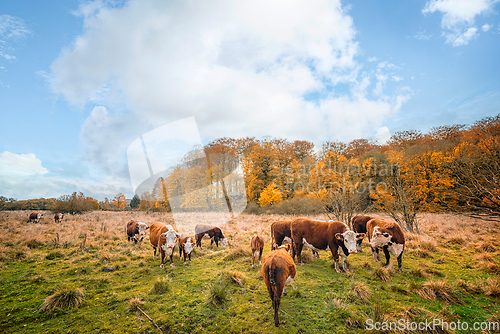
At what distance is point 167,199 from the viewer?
108 ft

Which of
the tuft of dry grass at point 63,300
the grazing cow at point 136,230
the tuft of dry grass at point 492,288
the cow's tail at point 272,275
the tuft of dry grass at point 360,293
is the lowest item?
the tuft of dry grass at point 492,288

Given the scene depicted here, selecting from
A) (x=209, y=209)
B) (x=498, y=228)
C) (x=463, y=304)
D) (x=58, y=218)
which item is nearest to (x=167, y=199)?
(x=209, y=209)

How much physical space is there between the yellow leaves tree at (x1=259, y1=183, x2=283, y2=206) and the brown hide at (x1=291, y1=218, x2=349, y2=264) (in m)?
21.5

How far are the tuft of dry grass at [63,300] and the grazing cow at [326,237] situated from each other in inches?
304

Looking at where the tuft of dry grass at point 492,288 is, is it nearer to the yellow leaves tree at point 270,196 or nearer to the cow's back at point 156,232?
the cow's back at point 156,232

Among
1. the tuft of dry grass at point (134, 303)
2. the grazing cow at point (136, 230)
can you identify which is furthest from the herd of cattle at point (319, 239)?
the tuft of dry grass at point (134, 303)

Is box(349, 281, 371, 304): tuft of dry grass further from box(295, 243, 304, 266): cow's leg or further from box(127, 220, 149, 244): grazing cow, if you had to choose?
box(127, 220, 149, 244): grazing cow

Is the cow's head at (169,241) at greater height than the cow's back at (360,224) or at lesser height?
greater

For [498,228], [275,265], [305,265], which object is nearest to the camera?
[275,265]

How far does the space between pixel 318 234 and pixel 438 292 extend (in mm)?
3785

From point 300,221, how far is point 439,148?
93.6ft

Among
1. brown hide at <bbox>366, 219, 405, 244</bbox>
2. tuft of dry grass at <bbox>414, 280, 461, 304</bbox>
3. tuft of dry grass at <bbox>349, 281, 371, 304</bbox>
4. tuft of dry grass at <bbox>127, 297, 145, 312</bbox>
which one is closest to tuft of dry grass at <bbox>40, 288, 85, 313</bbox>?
tuft of dry grass at <bbox>127, 297, 145, 312</bbox>

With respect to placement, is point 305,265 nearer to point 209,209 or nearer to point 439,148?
point 209,209

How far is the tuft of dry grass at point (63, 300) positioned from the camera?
5.18m
